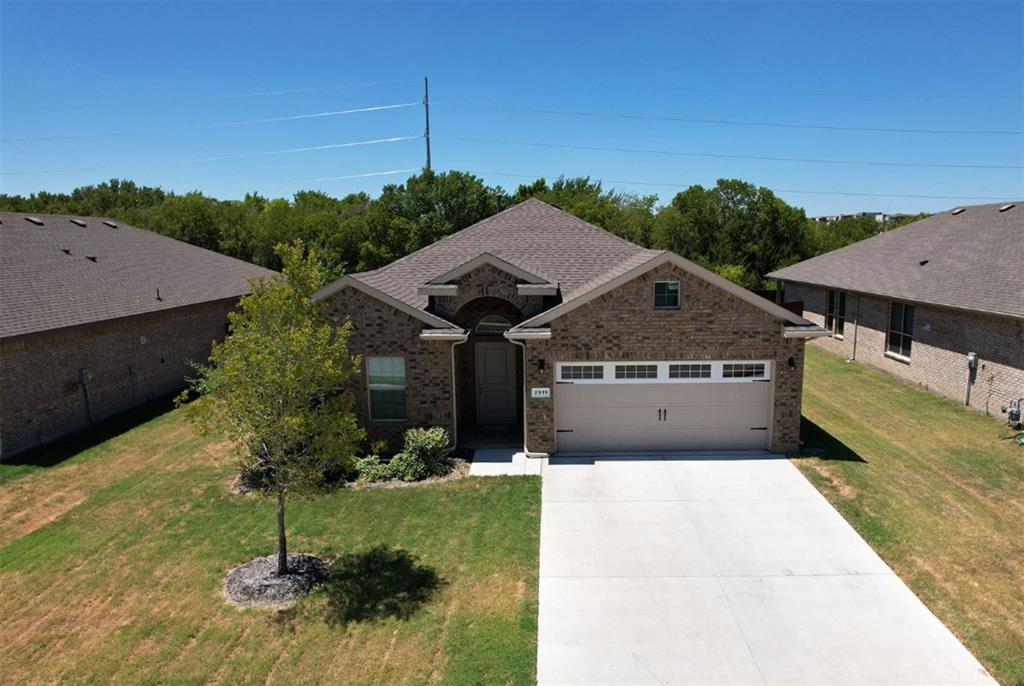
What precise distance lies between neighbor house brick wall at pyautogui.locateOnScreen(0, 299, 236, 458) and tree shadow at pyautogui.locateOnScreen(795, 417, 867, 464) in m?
18.1

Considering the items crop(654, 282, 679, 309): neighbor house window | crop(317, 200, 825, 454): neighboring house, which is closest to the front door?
crop(317, 200, 825, 454): neighboring house

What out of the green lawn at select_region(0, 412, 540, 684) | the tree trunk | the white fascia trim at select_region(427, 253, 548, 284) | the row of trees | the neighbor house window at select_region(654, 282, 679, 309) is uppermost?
the row of trees

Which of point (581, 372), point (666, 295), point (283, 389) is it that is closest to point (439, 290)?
point (581, 372)

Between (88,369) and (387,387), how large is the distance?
891 centimetres

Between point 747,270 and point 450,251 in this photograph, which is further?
point 747,270

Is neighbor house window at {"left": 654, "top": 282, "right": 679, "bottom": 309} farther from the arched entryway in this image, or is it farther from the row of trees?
the row of trees

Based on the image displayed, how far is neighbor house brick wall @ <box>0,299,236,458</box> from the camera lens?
14.9 metres

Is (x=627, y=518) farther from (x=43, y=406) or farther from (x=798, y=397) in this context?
(x=43, y=406)

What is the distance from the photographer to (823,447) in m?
14.9

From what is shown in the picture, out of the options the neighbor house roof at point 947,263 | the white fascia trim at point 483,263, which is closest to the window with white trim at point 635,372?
the white fascia trim at point 483,263

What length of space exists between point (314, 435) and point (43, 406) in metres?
10.5

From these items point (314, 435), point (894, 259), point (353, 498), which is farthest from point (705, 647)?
point (894, 259)

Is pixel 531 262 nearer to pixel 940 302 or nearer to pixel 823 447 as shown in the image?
pixel 823 447

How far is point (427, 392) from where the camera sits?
1462 centimetres
